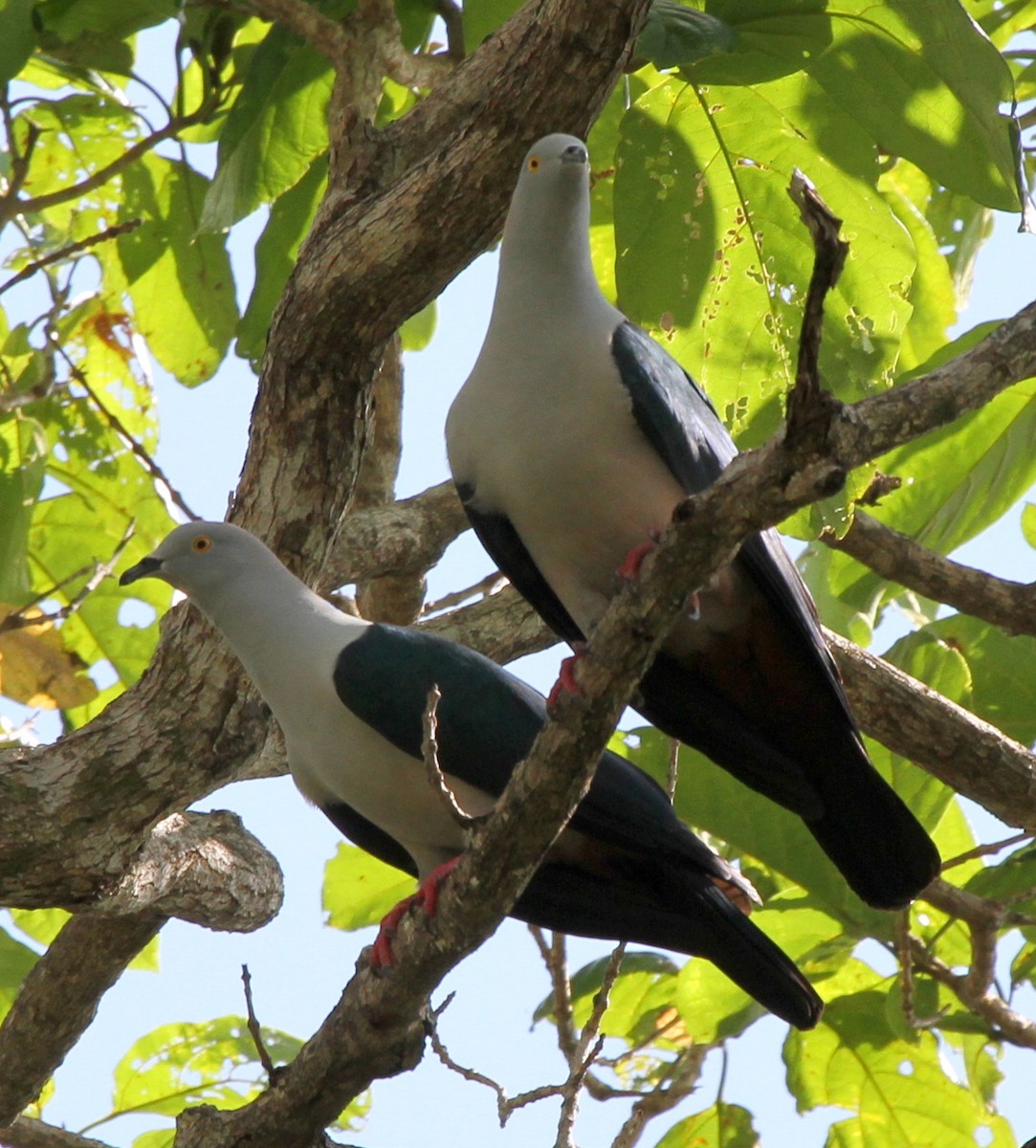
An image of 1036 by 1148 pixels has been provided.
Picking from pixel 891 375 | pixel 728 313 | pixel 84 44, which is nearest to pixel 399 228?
pixel 728 313

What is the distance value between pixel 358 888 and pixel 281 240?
2.38 meters

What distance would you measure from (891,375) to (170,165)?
3.09 meters

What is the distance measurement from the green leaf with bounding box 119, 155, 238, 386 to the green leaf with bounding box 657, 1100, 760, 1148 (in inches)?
135

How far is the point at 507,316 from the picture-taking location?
3.65 meters

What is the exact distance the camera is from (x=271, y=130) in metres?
5.14

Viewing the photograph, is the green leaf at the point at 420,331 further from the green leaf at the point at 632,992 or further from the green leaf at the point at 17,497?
the green leaf at the point at 632,992

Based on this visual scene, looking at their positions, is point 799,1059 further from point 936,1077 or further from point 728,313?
point 728,313

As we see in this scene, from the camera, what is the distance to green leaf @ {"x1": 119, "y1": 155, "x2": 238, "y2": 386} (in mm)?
5816

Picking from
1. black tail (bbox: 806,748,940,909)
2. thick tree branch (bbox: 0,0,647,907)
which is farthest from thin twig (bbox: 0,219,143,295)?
black tail (bbox: 806,748,940,909)

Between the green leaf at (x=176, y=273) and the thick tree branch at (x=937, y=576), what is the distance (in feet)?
8.67

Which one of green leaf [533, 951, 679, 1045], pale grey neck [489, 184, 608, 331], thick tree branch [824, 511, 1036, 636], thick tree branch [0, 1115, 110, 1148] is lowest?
thick tree branch [0, 1115, 110, 1148]

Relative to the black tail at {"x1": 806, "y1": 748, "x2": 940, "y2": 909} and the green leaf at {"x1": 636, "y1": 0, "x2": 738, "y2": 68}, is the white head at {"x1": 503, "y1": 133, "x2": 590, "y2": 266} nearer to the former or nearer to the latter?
the green leaf at {"x1": 636, "y1": 0, "x2": 738, "y2": 68}

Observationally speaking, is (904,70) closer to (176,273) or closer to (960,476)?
(960,476)

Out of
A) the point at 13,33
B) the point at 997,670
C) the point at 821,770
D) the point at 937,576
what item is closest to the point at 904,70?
the point at 937,576
